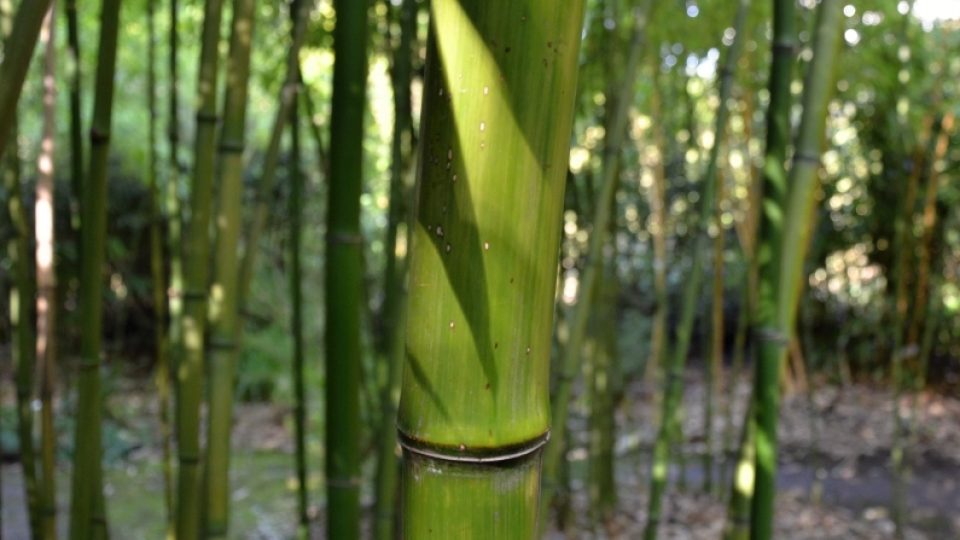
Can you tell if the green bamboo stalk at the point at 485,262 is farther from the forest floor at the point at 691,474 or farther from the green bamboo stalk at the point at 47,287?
the forest floor at the point at 691,474

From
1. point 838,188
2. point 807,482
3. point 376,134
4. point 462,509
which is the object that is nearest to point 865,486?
point 807,482

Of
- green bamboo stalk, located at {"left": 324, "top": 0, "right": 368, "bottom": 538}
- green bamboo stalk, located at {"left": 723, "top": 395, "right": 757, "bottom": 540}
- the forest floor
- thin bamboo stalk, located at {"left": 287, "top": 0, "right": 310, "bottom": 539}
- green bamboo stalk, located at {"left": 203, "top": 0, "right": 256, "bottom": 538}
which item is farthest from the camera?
the forest floor

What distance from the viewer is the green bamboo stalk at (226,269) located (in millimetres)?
824

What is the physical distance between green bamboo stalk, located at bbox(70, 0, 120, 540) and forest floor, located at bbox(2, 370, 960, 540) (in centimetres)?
137

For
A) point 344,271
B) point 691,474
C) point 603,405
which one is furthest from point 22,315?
point 691,474

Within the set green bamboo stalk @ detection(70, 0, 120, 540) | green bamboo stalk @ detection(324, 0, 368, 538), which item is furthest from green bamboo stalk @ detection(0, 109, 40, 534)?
green bamboo stalk @ detection(324, 0, 368, 538)

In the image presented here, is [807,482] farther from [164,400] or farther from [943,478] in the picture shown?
[164,400]

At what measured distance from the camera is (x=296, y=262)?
141 centimetres

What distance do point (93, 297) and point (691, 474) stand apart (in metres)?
2.81

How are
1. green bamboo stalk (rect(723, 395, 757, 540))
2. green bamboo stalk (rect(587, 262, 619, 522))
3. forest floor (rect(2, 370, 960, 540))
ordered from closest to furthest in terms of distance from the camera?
green bamboo stalk (rect(723, 395, 757, 540)) → green bamboo stalk (rect(587, 262, 619, 522)) → forest floor (rect(2, 370, 960, 540))

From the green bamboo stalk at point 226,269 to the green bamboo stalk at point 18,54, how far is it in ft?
1.14

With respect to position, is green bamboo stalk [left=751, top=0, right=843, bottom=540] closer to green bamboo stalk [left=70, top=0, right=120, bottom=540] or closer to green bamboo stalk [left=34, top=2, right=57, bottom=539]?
green bamboo stalk [left=70, top=0, right=120, bottom=540]

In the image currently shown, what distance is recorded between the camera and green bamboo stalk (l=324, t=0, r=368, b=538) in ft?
2.28

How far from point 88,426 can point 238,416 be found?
11.8ft
